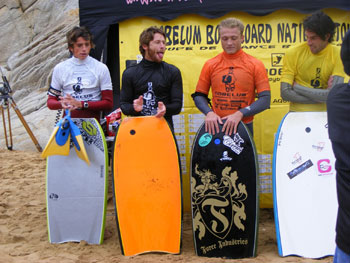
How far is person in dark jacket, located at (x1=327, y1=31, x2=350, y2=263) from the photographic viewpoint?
150 cm

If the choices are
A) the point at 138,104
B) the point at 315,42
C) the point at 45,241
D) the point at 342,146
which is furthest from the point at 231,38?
the point at 45,241

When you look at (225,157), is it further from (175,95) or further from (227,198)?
(175,95)

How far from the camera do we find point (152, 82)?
336 centimetres

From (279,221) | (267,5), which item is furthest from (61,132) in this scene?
(267,5)

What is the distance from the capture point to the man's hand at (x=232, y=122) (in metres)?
3.14

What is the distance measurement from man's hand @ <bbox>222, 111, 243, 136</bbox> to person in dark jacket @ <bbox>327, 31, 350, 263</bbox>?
156cm

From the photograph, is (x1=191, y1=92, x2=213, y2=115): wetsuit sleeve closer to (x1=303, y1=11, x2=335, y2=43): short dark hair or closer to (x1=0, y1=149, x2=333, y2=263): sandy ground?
(x1=303, y1=11, x2=335, y2=43): short dark hair

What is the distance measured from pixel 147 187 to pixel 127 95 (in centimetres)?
74

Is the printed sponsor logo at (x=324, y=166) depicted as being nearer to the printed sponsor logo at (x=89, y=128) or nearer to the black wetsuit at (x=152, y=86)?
the black wetsuit at (x=152, y=86)

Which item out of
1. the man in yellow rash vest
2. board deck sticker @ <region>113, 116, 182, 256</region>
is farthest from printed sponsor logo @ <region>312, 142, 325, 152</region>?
board deck sticker @ <region>113, 116, 182, 256</region>

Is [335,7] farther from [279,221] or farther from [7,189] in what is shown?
[7,189]

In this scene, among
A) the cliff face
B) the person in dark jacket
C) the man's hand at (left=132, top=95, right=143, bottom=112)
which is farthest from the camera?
the cliff face

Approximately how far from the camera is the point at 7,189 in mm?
5355

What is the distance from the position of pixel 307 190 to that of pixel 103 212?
5.30 ft
